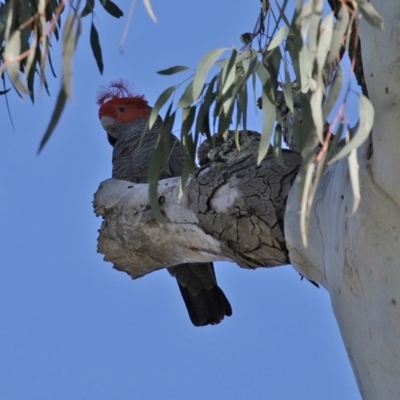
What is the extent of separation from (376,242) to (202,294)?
135cm

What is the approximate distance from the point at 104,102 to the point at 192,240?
209cm

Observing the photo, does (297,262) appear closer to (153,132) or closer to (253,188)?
(253,188)

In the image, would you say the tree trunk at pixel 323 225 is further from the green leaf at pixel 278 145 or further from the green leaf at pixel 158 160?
the green leaf at pixel 158 160

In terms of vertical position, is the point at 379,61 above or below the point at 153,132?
below

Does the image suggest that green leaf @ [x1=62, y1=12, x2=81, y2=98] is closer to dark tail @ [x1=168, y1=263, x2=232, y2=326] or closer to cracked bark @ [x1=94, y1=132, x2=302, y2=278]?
cracked bark @ [x1=94, y1=132, x2=302, y2=278]

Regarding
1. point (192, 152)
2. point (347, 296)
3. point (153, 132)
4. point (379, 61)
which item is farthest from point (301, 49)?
point (153, 132)

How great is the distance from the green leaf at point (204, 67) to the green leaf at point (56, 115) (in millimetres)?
396

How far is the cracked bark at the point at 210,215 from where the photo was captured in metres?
2.04

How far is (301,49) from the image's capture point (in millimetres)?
1433

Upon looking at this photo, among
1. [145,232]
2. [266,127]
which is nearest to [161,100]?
[266,127]

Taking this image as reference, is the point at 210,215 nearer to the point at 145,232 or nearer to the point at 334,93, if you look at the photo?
the point at 145,232

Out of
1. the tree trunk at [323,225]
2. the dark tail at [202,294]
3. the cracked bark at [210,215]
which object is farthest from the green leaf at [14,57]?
the dark tail at [202,294]

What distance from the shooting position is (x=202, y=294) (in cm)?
288

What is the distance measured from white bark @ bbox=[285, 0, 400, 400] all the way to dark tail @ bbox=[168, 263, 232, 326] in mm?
1176
